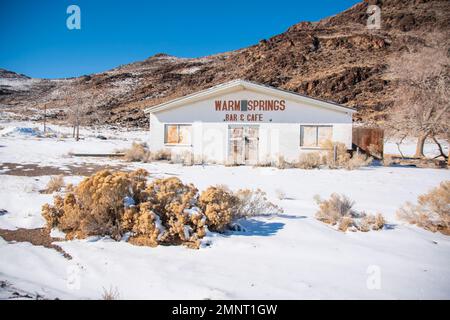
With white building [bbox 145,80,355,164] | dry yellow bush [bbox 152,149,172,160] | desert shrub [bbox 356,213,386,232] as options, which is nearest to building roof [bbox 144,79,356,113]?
white building [bbox 145,80,355,164]

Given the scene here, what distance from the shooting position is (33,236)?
499 centimetres

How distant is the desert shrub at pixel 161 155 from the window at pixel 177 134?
659 mm

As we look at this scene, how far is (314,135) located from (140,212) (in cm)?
1250

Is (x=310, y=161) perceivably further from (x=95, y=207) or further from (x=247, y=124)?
(x=95, y=207)

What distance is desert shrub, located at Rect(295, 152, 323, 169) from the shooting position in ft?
48.5

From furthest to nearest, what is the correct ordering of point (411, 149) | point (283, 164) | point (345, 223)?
point (411, 149) < point (283, 164) < point (345, 223)

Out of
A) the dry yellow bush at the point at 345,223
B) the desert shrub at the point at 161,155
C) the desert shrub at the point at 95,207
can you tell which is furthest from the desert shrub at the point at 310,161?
the desert shrub at the point at 95,207

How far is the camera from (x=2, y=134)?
27.3 metres

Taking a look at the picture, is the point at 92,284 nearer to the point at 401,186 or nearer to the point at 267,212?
the point at 267,212

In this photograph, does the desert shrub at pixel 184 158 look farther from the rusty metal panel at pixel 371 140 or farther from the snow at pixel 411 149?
the snow at pixel 411 149

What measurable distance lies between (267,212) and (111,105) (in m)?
72.3

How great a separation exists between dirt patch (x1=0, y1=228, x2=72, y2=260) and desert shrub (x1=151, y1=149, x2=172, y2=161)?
455 inches

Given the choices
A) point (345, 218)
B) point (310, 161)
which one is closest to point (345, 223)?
point (345, 218)
